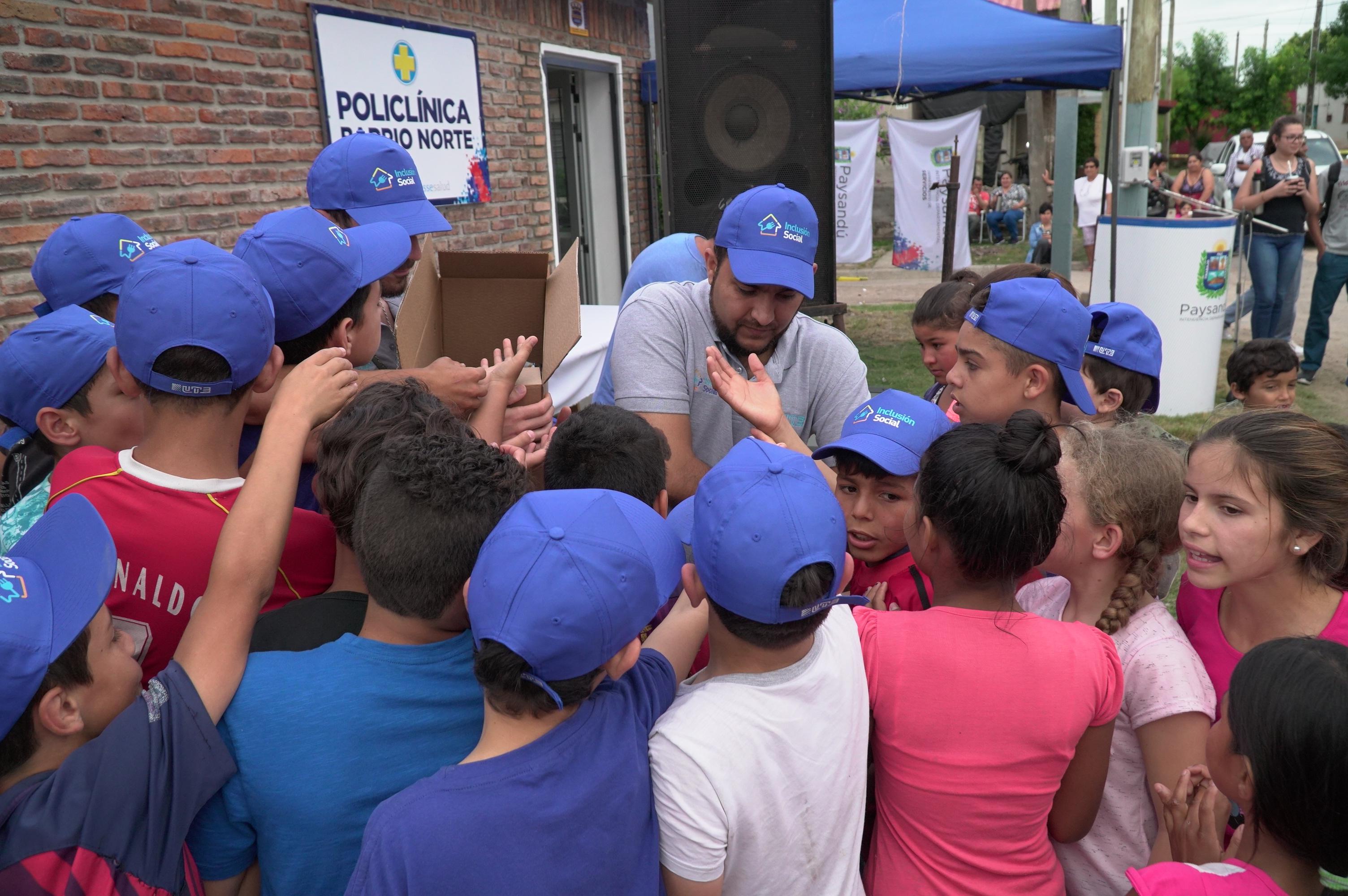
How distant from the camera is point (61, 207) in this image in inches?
140

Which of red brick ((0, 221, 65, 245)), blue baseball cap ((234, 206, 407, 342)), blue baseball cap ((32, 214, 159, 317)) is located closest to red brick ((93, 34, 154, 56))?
red brick ((0, 221, 65, 245))

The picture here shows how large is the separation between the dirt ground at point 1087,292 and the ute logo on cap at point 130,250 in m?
5.38

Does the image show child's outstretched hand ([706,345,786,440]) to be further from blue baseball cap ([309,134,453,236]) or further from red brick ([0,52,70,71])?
red brick ([0,52,70,71])

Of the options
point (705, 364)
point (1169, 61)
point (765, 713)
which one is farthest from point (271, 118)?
point (1169, 61)

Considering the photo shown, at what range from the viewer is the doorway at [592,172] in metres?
8.15

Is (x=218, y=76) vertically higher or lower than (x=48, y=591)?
higher

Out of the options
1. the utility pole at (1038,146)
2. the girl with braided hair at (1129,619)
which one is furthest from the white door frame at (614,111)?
the utility pole at (1038,146)

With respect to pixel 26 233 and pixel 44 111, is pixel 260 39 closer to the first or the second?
pixel 44 111

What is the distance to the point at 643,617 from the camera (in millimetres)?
1298

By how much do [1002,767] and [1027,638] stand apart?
22cm

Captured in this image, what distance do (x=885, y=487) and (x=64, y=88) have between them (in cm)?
360

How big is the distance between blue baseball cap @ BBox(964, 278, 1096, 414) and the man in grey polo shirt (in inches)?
15.4

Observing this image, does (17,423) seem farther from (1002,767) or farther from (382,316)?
(1002,767)

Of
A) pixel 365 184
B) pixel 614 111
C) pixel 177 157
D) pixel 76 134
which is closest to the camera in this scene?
pixel 365 184
